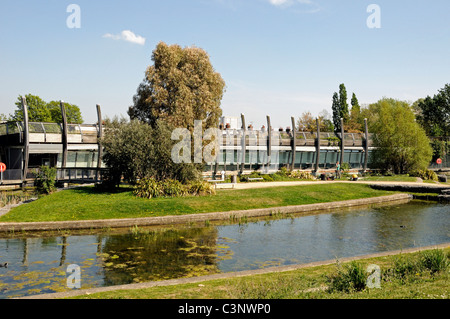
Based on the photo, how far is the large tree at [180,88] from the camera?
32.5 m

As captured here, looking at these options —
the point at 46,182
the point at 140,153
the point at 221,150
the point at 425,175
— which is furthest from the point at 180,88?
the point at 425,175

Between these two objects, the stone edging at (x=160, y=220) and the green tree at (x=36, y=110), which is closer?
the stone edging at (x=160, y=220)

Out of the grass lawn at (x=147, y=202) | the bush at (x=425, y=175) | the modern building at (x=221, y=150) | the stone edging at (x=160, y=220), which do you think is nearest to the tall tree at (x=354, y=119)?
the modern building at (x=221, y=150)

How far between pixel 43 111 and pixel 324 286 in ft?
259

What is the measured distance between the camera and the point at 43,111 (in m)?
77.8

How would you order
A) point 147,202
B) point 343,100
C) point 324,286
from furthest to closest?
point 343,100, point 147,202, point 324,286

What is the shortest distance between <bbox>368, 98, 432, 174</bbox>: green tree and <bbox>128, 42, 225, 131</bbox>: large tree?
24.4 metres

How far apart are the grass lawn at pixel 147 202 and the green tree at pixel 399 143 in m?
17.8

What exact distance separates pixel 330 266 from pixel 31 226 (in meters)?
14.6

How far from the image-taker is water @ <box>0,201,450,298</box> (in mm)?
12992

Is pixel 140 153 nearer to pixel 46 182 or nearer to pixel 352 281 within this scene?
pixel 46 182

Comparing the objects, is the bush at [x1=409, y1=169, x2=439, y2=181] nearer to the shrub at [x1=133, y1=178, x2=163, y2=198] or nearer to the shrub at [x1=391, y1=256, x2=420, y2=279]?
the shrub at [x1=133, y1=178, x2=163, y2=198]

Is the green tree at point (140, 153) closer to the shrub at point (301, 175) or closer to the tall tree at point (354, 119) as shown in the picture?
the shrub at point (301, 175)
